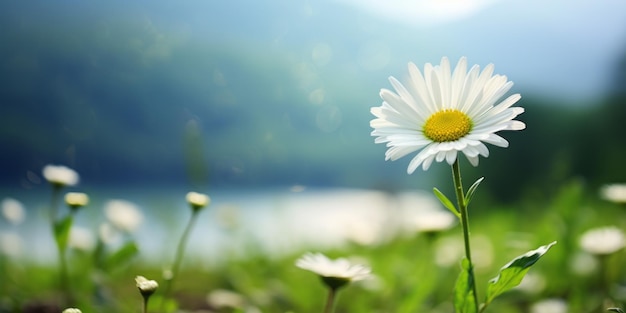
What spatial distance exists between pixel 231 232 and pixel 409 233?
97 cm

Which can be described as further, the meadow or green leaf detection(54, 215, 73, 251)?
the meadow

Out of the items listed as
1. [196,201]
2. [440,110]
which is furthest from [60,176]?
[440,110]

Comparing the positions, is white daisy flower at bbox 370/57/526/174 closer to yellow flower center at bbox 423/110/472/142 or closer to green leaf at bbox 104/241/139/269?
yellow flower center at bbox 423/110/472/142

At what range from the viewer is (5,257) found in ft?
5.68

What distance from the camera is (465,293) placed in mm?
777

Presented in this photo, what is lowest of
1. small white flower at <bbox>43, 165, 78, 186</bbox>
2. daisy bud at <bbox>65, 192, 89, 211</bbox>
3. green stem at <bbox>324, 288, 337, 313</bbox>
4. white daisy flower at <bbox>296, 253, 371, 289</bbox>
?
green stem at <bbox>324, 288, 337, 313</bbox>

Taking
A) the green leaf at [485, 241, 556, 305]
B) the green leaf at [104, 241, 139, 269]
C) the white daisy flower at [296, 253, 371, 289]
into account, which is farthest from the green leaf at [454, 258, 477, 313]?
the green leaf at [104, 241, 139, 269]

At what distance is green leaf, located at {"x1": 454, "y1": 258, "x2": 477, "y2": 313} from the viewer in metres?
0.77

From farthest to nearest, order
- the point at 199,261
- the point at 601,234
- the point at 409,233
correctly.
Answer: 1. the point at 409,233
2. the point at 199,261
3. the point at 601,234

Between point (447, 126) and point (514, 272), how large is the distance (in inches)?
7.2

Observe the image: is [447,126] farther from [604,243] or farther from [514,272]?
[604,243]

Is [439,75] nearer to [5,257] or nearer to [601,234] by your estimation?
[601,234]

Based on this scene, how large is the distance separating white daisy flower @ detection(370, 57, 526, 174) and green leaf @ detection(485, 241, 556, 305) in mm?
129

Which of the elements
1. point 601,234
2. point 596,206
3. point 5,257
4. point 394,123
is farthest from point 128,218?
point 596,206
